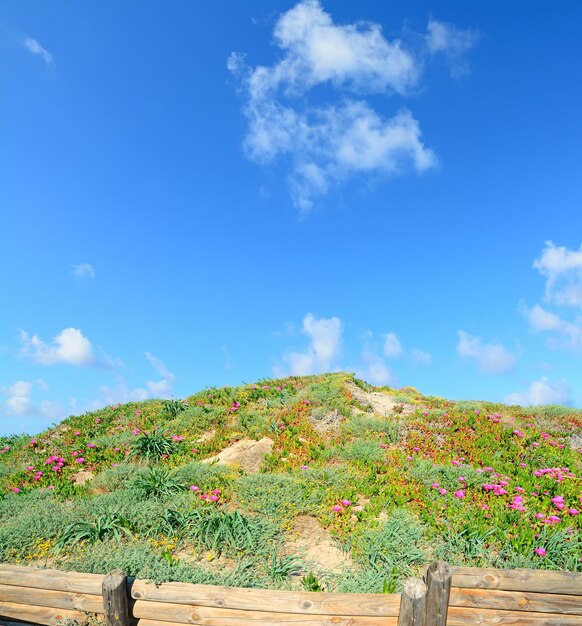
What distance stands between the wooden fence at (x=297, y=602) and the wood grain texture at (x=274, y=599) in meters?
0.01

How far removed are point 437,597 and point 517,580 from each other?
1494 mm

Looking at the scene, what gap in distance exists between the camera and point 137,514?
30.3ft

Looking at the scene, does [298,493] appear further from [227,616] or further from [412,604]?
[412,604]

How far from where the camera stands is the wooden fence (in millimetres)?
5535

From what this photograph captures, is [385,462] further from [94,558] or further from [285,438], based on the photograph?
[94,558]

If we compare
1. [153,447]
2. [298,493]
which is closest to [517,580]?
[298,493]

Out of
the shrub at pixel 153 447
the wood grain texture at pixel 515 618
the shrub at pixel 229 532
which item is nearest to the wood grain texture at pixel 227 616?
the wood grain texture at pixel 515 618

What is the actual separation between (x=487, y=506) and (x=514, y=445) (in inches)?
204

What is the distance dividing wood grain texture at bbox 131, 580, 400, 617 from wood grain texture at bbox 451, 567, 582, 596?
115 centimetres

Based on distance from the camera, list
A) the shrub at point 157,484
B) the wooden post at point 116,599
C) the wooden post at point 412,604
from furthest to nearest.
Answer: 1. the shrub at point 157,484
2. the wooden post at point 116,599
3. the wooden post at point 412,604

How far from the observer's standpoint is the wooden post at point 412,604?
17.4ft

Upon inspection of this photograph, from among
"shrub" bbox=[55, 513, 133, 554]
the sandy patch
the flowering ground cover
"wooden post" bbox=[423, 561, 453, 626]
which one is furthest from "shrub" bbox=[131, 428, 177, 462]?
"wooden post" bbox=[423, 561, 453, 626]

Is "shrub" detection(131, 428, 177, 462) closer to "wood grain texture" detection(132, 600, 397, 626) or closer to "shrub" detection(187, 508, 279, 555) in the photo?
"shrub" detection(187, 508, 279, 555)

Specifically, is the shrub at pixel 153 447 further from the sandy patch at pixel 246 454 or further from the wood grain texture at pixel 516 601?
the wood grain texture at pixel 516 601
